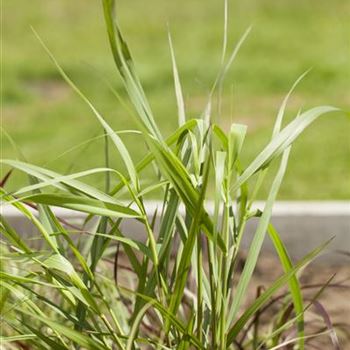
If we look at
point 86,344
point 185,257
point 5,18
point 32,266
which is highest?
point 5,18

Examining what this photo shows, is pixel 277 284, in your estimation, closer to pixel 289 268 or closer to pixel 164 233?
pixel 289 268

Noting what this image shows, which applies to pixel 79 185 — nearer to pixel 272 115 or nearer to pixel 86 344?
pixel 86 344

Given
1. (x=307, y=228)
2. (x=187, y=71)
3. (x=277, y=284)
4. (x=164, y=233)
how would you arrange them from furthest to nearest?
1. (x=187, y=71)
2. (x=307, y=228)
3. (x=164, y=233)
4. (x=277, y=284)

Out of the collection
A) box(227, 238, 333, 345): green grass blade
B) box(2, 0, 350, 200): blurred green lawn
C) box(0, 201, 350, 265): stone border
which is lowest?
box(227, 238, 333, 345): green grass blade

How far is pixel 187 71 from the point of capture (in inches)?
250

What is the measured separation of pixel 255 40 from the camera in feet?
22.8

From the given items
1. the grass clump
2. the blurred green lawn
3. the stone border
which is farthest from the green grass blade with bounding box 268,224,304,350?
the blurred green lawn

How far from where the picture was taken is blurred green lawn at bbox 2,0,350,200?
506 centimetres

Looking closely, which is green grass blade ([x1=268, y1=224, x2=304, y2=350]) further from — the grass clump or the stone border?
the stone border

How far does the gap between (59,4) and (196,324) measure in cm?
669

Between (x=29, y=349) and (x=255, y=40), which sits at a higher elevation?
(x=255, y=40)

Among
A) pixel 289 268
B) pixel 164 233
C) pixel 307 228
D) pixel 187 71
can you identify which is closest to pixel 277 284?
pixel 289 268

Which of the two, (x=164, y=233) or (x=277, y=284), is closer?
(x=277, y=284)

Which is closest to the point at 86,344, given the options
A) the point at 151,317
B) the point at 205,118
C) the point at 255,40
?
the point at 205,118
